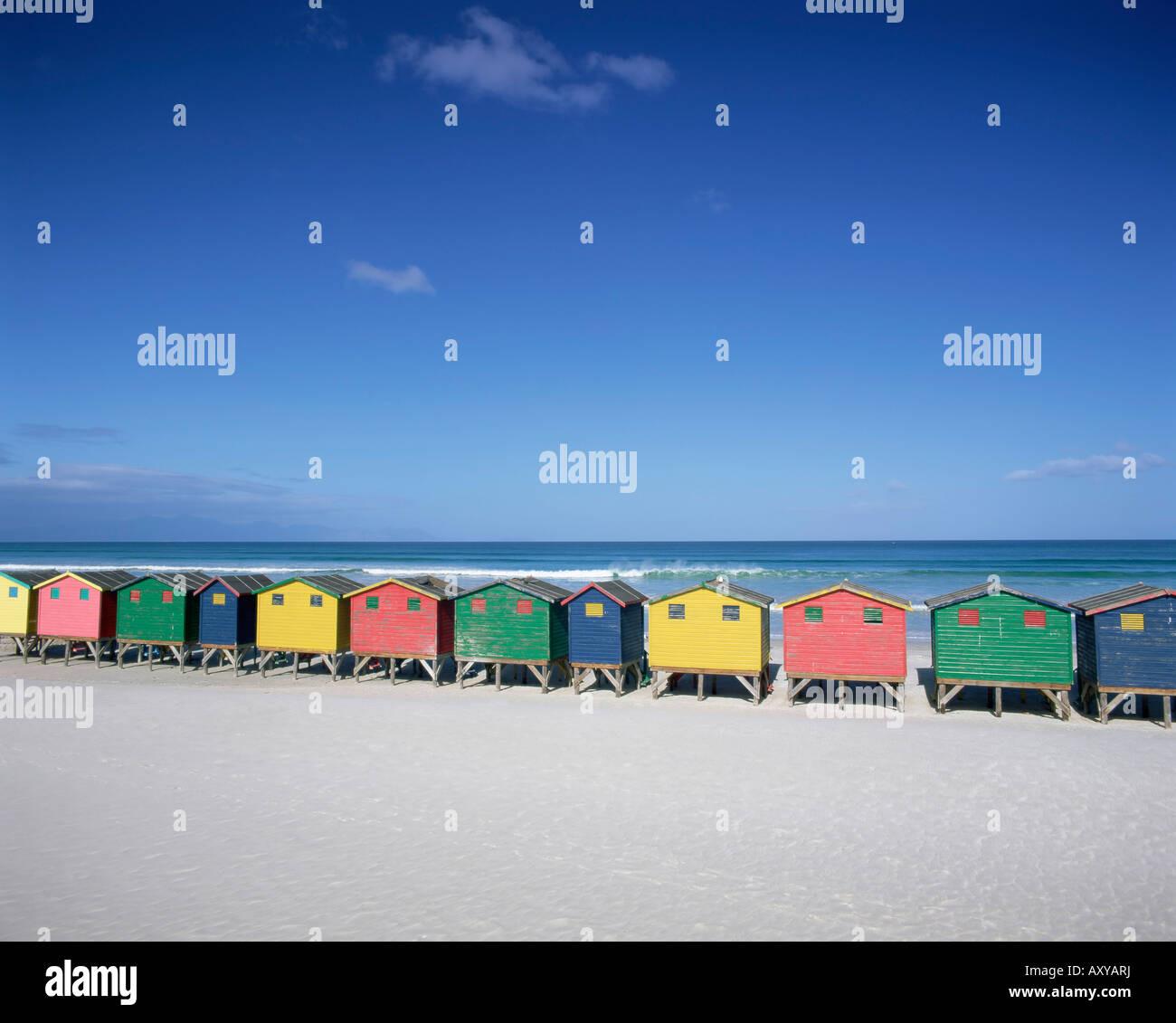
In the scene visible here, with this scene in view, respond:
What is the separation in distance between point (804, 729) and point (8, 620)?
88.3 feet

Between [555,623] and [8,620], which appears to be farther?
[8,620]

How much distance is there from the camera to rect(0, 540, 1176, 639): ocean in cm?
5725

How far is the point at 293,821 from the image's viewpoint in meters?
11.5

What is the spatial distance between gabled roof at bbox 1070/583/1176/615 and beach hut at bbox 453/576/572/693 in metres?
13.3

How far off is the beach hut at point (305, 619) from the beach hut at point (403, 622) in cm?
55

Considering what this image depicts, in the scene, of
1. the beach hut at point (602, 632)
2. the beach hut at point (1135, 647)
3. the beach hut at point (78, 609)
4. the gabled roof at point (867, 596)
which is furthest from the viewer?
the beach hut at point (78, 609)

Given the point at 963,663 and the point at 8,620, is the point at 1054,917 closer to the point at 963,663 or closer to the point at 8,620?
the point at 963,663

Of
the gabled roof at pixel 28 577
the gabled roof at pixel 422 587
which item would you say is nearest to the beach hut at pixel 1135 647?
the gabled roof at pixel 422 587

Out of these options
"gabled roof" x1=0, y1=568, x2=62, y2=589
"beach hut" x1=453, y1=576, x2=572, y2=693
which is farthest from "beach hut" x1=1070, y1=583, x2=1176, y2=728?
"gabled roof" x1=0, y1=568, x2=62, y2=589

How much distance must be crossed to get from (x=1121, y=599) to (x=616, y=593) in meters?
12.4

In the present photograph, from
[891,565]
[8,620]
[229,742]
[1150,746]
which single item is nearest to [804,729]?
[1150,746]

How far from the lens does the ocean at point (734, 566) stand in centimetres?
5725

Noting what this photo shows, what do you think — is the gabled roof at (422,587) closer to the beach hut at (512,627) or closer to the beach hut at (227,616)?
the beach hut at (512,627)
